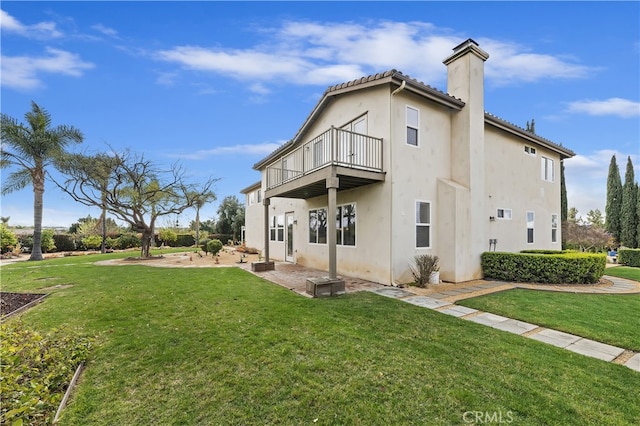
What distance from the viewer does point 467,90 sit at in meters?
9.71

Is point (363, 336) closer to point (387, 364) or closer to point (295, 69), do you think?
point (387, 364)

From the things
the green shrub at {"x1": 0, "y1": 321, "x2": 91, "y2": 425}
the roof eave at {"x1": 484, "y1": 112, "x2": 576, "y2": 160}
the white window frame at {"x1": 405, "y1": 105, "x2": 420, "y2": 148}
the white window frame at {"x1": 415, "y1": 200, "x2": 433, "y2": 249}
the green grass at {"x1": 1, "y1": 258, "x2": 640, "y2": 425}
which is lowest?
the green grass at {"x1": 1, "y1": 258, "x2": 640, "y2": 425}

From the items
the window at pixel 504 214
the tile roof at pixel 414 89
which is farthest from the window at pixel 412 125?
the window at pixel 504 214

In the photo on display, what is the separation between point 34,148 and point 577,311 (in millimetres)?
25945

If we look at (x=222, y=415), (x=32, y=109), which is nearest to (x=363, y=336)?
(x=222, y=415)

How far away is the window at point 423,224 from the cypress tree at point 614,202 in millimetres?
23385

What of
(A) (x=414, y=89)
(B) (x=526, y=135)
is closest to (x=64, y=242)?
(A) (x=414, y=89)

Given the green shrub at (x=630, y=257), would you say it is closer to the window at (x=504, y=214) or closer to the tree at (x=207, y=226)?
the window at (x=504, y=214)

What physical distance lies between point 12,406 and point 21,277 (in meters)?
11.2

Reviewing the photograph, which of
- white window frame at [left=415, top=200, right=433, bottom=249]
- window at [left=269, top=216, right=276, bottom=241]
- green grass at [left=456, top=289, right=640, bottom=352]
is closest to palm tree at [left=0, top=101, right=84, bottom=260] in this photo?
window at [left=269, top=216, right=276, bottom=241]

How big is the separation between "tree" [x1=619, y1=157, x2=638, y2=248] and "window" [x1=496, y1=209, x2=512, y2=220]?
18354 mm

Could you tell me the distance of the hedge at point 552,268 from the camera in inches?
347

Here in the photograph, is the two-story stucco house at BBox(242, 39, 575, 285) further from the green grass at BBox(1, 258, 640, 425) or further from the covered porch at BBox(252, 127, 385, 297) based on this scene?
the green grass at BBox(1, 258, 640, 425)

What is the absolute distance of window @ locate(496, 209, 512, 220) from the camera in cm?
1138
